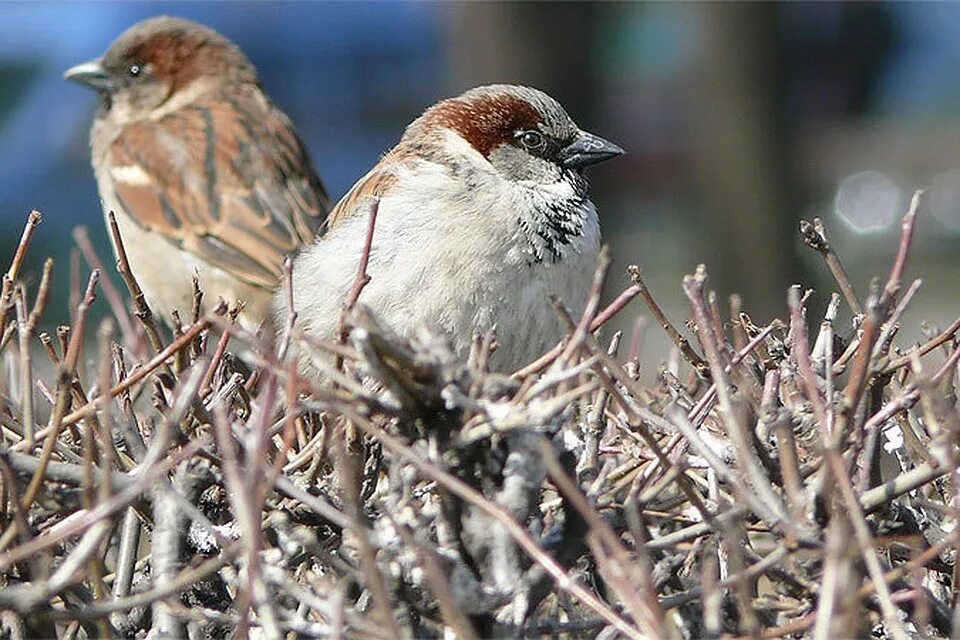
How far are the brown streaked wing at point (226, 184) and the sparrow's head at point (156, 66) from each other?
0.44 feet

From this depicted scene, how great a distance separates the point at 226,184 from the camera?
4156mm

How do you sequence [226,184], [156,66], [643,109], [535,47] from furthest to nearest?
1. [643,109]
2. [535,47]
3. [156,66]
4. [226,184]

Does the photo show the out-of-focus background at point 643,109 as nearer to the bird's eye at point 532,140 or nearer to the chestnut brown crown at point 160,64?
the chestnut brown crown at point 160,64

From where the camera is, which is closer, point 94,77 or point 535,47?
point 94,77

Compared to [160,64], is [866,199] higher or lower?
lower

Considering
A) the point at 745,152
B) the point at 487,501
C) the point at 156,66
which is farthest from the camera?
the point at 745,152

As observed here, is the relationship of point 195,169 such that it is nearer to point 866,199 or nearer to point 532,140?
point 532,140

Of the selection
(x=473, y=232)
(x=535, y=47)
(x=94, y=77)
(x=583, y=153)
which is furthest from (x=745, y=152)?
(x=473, y=232)

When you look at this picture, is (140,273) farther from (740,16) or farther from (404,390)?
(740,16)

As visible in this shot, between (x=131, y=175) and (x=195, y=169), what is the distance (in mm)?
191

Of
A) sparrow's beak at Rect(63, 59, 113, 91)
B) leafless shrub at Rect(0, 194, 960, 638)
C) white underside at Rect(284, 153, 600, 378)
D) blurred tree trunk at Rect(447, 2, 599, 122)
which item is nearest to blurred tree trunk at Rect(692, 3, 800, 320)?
blurred tree trunk at Rect(447, 2, 599, 122)

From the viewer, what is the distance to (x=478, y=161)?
120 inches

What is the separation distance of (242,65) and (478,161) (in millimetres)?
1869

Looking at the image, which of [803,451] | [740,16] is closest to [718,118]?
[740,16]
